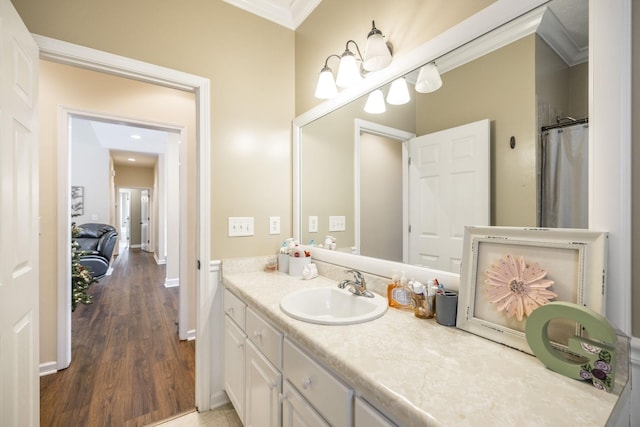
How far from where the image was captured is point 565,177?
2.67 feet

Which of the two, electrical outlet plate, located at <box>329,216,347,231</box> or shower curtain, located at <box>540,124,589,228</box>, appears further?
electrical outlet plate, located at <box>329,216,347,231</box>

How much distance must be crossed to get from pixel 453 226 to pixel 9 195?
1701mm

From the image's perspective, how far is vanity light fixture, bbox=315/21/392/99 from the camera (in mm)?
1278

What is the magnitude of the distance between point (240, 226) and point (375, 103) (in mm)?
1119

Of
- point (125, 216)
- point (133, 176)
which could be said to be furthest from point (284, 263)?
point (125, 216)

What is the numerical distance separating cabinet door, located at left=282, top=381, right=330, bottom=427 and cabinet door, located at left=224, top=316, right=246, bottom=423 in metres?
0.45

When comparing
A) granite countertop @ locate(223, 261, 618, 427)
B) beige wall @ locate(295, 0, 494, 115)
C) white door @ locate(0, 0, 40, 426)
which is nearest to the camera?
granite countertop @ locate(223, 261, 618, 427)

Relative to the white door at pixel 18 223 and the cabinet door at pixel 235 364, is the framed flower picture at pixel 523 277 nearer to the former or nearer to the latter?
the cabinet door at pixel 235 364

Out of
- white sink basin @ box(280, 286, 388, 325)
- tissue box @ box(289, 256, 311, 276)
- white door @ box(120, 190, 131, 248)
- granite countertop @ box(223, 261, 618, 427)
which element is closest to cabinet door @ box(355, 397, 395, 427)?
granite countertop @ box(223, 261, 618, 427)

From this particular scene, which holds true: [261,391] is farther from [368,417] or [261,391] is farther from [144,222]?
[144,222]

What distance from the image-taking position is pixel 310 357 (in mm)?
904

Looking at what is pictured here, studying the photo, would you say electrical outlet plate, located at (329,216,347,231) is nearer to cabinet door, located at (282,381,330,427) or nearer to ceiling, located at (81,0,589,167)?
cabinet door, located at (282,381,330,427)

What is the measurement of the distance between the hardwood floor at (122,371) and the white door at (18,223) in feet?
1.87

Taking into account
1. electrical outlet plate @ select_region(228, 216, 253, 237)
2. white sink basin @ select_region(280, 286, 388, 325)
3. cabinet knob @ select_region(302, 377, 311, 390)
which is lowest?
cabinet knob @ select_region(302, 377, 311, 390)
